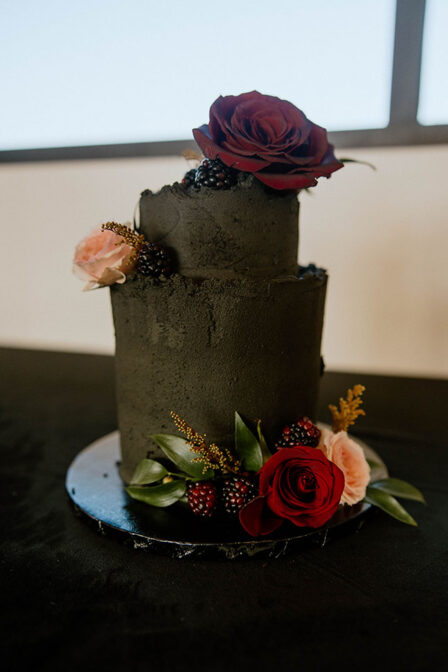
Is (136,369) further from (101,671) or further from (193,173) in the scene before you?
(101,671)

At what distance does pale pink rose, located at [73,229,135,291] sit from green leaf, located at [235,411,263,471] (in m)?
0.32

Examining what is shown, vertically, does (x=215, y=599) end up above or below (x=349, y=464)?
below

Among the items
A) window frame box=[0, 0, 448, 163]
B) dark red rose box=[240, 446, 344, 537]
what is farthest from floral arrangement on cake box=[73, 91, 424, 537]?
window frame box=[0, 0, 448, 163]

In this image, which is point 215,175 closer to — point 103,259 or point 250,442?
point 103,259

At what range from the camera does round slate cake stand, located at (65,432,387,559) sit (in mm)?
830

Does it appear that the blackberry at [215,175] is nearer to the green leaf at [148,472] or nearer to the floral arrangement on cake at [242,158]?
the floral arrangement on cake at [242,158]

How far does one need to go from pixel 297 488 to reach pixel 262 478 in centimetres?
6

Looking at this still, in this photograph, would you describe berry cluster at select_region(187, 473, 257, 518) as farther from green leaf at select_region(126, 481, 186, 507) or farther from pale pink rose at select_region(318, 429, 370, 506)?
pale pink rose at select_region(318, 429, 370, 506)

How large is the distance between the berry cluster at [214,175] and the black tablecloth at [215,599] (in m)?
0.61

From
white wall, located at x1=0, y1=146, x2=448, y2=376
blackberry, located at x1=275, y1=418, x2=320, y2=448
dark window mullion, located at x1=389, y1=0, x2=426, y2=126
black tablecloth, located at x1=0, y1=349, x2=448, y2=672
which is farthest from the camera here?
white wall, located at x1=0, y1=146, x2=448, y2=376

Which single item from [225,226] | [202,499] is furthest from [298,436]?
[225,226]

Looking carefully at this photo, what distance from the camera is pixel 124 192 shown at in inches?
79.8

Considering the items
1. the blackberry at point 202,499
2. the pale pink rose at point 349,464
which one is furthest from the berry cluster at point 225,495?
the pale pink rose at point 349,464

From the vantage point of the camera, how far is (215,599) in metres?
0.76
